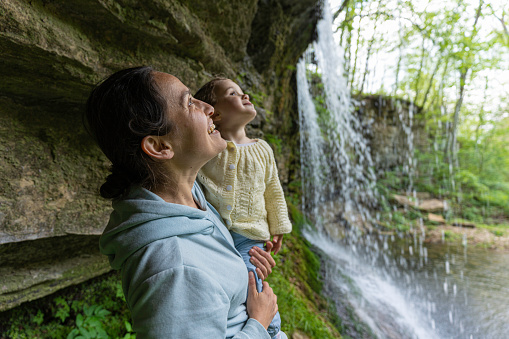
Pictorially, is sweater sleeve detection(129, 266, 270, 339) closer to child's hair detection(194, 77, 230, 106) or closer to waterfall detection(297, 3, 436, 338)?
child's hair detection(194, 77, 230, 106)

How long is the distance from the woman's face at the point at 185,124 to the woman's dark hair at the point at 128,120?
0.10 ft

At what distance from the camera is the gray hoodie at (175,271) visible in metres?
0.78

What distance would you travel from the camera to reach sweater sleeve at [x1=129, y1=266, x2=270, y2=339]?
2.49 feet

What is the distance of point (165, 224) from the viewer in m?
0.93

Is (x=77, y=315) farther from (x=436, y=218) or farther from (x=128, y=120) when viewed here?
(x=436, y=218)

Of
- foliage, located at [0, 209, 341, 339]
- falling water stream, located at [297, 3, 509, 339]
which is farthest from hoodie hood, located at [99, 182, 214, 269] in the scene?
falling water stream, located at [297, 3, 509, 339]

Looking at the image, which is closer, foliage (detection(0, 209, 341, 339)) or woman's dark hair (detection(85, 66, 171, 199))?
woman's dark hair (detection(85, 66, 171, 199))

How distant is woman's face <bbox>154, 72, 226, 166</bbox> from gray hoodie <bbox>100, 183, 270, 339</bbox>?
0.22m

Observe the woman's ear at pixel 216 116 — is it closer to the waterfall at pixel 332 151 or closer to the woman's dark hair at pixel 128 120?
the woman's dark hair at pixel 128 120

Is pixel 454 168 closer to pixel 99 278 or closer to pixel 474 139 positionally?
pixel 474 139

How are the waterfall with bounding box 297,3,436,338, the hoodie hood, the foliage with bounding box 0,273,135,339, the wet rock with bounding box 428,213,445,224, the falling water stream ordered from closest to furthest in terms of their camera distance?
the hoodie hood
the foliage with bounding box 0,273,135,339
the falling water stream
the waterfall with bounding box 297,3,436,338
the wet rock with bounding box 428,213,445,224

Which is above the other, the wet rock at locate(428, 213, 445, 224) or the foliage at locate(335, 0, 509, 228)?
the foliage at locate(335, 0, 509, 228)

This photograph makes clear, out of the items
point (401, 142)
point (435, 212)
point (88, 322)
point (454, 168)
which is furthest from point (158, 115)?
point (454, 168)

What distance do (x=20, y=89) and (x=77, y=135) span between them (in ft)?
1.46
